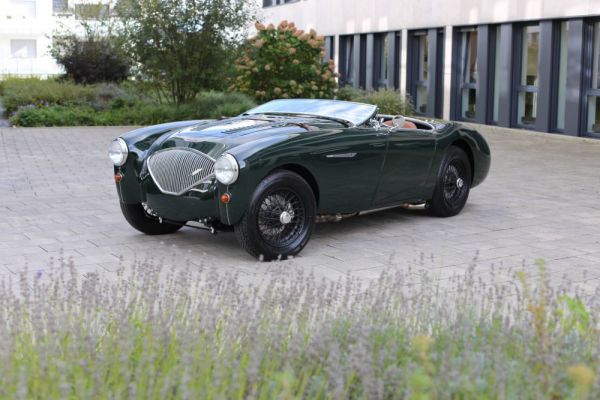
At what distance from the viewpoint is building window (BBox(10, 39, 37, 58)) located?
6144 centimetres

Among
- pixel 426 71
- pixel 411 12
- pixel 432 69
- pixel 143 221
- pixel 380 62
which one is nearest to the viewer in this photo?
pixel 143 221

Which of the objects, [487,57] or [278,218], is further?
[487,57]

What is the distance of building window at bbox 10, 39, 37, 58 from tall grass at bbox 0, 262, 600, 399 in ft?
201

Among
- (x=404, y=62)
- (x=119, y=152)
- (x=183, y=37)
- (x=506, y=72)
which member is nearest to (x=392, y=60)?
(x=404, y=62)

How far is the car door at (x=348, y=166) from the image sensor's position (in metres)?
7.13

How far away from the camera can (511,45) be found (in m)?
19.4

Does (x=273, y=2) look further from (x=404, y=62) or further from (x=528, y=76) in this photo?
(x=528, y=76)

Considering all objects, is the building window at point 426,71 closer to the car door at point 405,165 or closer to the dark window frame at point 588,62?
the dark window frame at point 588,62

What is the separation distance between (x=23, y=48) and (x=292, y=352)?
205 feet

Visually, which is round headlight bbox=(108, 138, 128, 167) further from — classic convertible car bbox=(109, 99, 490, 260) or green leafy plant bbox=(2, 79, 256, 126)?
green leafy plant bbox=(2, 79, 256, 126)

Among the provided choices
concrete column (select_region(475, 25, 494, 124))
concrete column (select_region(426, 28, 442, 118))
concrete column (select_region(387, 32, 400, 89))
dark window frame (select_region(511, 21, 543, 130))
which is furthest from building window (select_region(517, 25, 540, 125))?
concrete column (select_region(387, 32, 400, 89))

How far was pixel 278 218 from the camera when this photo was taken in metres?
6.73

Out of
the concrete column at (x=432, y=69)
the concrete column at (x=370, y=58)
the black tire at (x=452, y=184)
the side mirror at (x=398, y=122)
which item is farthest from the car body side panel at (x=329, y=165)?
the concrete column at (x=370, y=58)

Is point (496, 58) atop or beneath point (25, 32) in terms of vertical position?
beneath
